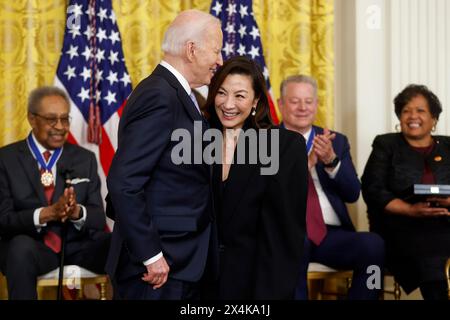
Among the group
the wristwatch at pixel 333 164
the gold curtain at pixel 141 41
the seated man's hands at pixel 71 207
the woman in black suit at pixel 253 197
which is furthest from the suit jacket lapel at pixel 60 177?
the woman in black suit at pixel 253 197

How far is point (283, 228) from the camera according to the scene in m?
3.45

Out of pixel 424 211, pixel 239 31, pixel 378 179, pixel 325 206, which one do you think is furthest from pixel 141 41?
pixel 424 211

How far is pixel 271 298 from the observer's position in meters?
3.44

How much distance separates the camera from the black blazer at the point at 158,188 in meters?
2.89

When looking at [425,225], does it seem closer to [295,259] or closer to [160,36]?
[295,259]

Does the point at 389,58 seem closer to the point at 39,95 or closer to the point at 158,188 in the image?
the point at 39,95

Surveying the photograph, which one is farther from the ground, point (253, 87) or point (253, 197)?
point (253, 87)

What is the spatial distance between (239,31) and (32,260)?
97.2 inches

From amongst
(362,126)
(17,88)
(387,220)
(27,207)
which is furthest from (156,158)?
(362,126)

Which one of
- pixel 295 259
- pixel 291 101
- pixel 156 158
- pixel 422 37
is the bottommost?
pixel 295 259

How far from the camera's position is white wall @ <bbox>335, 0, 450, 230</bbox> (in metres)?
6.21

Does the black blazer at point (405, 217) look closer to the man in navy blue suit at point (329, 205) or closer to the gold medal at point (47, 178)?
the man in navy blue suit at point (329, 205)

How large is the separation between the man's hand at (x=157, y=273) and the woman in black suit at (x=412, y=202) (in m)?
2.50

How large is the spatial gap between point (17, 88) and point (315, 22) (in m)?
2.41
